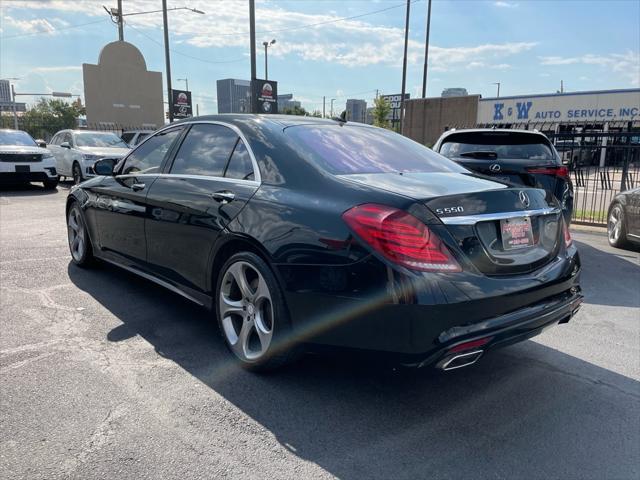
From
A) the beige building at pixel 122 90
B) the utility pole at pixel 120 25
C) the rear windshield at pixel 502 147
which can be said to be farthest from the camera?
the beige building at pixel 122 90

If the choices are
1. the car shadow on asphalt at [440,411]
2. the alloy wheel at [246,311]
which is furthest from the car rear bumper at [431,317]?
the alloy wheel at [246,311]

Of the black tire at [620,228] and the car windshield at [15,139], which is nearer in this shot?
the black tire at [620,228]

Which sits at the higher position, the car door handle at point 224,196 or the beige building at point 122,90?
the beige building at point 122,90

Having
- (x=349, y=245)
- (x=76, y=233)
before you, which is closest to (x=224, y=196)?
(x=349, y=245)

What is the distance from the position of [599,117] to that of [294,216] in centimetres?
3208

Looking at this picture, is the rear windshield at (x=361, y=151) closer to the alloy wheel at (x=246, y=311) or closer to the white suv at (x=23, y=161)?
the alloy wheel at (x=246, y=311)

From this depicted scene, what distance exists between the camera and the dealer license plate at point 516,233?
9.38 feet

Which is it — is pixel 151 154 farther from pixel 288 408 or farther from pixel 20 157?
pixel 20 157

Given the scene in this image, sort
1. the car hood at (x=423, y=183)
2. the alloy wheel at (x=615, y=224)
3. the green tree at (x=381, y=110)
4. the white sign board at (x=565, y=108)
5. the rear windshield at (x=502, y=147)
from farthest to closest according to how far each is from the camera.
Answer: the green tree at (x=381, y=110) < the white sign board at (x=565, y=108) < the alloy wheel at (x=615, y=224) < the rear windshield at (x=502, y=147) < the car hood at (x=423, y=183)

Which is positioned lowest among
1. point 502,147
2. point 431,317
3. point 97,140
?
point 431,317

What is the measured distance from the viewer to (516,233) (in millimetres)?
2934

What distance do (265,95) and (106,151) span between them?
7469 mm

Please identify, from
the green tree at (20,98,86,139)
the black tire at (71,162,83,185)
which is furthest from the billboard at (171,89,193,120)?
the green tree at (20,98,86,139)

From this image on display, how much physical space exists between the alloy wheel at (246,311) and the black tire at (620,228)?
6.52 metres
